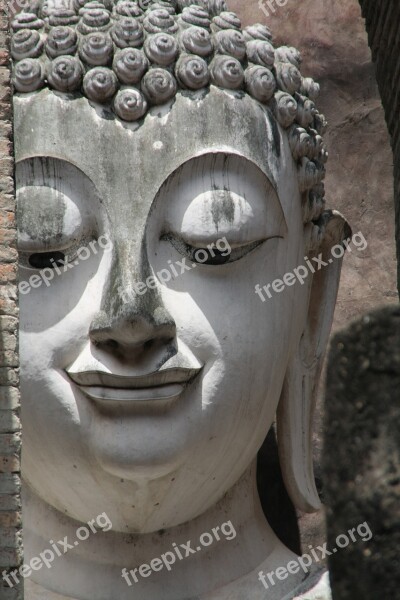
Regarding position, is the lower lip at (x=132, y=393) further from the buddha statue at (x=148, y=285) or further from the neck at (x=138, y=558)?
the neck at (x=138, y=558)

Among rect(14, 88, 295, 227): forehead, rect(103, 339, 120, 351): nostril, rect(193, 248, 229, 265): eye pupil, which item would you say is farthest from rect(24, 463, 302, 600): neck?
rect(14, 88, 295, 227): forehead

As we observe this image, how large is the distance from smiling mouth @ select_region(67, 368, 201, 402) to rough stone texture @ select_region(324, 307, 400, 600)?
1069 millimetres

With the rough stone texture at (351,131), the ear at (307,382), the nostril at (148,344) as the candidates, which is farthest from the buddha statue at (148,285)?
the rough stone texture at (351,131)

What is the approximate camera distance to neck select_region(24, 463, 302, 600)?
4.37 metres

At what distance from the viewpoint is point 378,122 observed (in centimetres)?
550

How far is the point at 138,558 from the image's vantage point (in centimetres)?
437

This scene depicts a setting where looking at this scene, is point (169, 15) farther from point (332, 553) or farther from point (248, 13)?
point (332, 553)

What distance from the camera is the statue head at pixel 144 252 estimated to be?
163 inches

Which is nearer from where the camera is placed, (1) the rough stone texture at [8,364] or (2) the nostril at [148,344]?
(1) the rough stone texture at [8,364]

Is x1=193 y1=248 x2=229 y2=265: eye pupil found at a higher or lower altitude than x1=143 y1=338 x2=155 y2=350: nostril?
higher

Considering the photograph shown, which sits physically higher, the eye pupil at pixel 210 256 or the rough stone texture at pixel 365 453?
the eye pupil at pixel 210 256

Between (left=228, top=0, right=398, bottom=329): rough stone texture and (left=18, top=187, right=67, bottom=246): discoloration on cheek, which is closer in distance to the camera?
(left=18, top=187, right=67, bottom=246): discoloration on cheek

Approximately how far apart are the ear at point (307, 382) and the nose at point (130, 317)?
0.62 m

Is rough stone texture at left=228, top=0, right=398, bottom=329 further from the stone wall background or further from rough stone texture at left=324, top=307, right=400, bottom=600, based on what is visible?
rough stone texture at left=324, top=307, right=400, bottom=600
